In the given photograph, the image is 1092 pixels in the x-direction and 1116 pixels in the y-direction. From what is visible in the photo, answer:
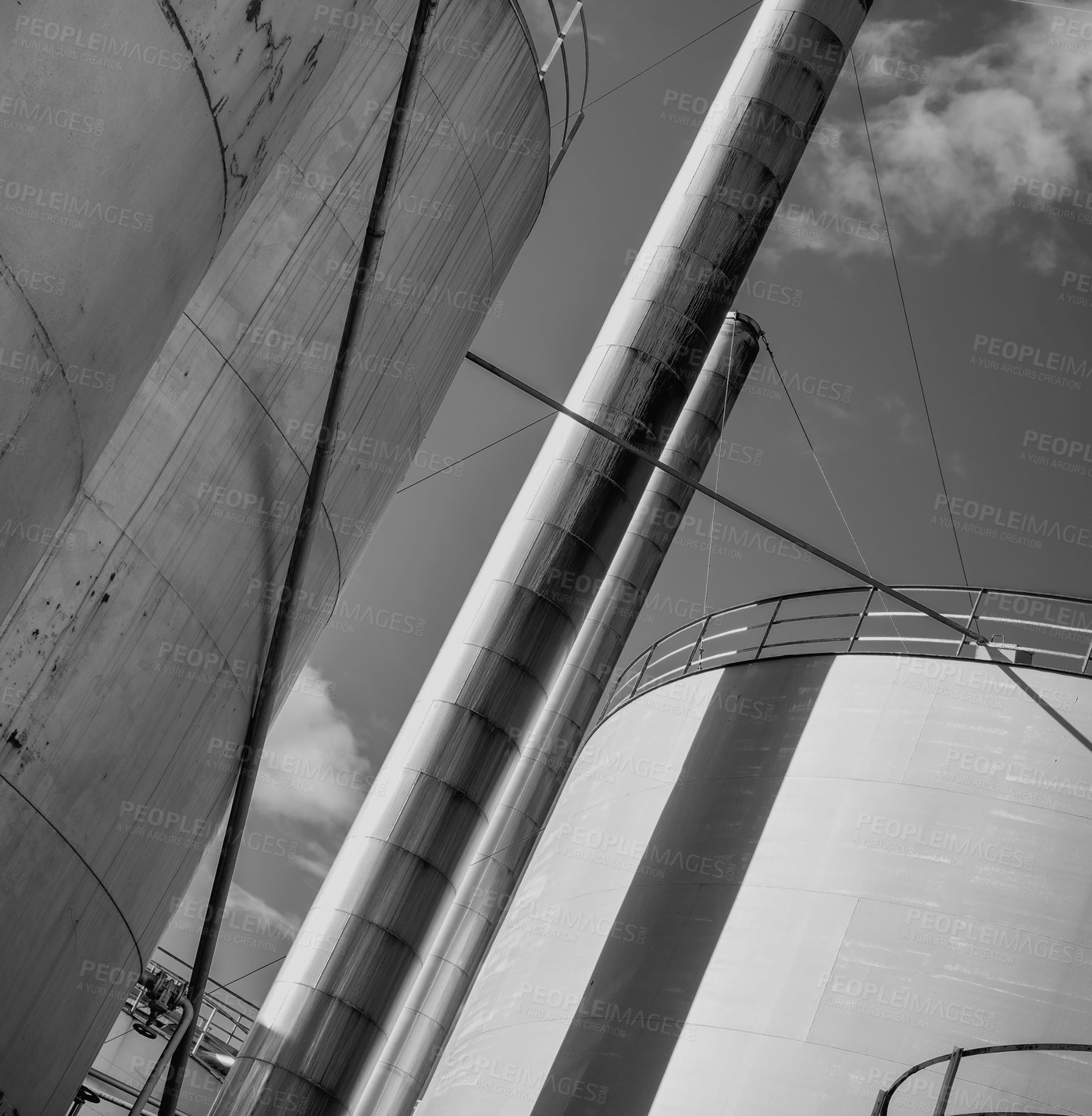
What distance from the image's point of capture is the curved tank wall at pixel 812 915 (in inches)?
356

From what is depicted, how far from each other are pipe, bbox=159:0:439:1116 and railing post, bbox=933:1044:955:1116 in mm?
5143

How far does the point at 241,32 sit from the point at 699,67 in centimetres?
2574

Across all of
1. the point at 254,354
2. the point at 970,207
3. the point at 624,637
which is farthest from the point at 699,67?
the point at 254,354

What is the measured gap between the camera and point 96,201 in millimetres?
3760

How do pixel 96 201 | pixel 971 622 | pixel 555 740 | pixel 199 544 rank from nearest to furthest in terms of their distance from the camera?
pixel 96 201 → pixel 199 544 → pixel 971 622 → pixel 555 740

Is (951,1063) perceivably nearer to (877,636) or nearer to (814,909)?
(814,909)

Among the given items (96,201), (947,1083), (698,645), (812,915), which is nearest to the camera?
(96,201)

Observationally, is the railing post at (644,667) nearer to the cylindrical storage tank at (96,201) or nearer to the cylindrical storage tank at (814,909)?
the cylindrical storage tank at (814,909)

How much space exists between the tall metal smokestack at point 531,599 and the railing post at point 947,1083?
621 centimetres

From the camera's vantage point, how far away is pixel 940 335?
2694cm

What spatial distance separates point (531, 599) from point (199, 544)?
29.6ft

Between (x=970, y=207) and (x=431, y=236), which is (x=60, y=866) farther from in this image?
(x=970, y=207)

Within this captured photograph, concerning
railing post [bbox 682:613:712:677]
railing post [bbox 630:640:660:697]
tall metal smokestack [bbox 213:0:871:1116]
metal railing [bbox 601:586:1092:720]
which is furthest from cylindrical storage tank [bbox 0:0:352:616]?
railing post [bbox 630:640:660:697]

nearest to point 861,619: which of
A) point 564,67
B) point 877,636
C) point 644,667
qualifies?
point 877,636
